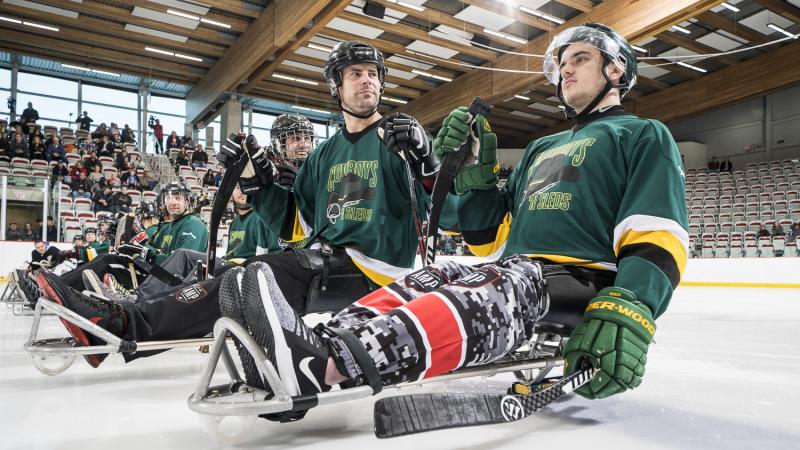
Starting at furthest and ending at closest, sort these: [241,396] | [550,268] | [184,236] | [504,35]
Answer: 1. [504,35]
2. [184,236]
3. [550,268]
4. [241,396]

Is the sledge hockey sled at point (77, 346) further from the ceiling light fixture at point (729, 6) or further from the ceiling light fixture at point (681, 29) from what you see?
the ceiling light fixture at point (681, 29)

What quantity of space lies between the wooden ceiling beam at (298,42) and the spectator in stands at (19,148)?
5.03 m

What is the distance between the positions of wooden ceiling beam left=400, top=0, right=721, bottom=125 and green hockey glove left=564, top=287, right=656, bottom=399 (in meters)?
8.53

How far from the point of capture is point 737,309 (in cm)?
512

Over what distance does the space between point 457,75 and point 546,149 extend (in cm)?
1264

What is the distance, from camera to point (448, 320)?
112cm

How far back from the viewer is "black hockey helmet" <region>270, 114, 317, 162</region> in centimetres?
305

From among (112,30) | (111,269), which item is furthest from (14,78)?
(111,269)

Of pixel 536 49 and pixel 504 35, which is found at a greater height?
pixel 504 35

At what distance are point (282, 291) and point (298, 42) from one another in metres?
10.3

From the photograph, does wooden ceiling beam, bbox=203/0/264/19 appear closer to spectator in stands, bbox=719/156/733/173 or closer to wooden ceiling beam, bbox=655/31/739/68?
wooden ceiling beam, bbox=655/31/739/68

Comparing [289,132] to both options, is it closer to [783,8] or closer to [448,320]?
[448,320]

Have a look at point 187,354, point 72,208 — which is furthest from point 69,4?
point 187,354

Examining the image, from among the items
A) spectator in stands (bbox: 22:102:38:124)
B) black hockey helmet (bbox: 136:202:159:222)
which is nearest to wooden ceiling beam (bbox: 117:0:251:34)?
spectator in stands (bbox: 22:102:38:124)
